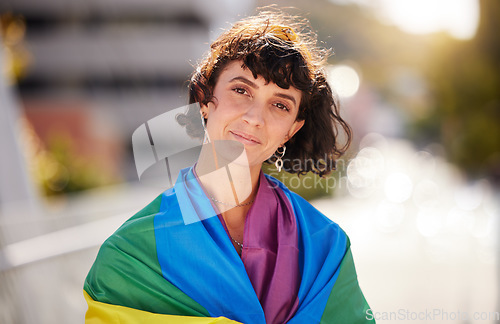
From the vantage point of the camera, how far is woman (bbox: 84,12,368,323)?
5.49 ft

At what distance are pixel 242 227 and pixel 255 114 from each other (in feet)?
1.54

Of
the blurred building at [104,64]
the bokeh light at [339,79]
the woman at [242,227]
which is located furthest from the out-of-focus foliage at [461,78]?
the woman at [242,227]

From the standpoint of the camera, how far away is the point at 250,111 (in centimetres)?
181

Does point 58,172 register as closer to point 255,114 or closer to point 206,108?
point 206,108

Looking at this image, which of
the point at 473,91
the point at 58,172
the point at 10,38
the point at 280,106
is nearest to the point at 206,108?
the point at 280,106

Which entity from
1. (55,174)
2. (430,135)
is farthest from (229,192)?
(430,135)

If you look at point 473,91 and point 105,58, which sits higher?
point 105,58

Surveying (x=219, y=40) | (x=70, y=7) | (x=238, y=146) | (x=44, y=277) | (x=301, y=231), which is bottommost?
(x=44, y=277)

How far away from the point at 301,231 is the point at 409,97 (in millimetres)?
22841

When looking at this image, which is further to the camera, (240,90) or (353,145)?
(353,145)

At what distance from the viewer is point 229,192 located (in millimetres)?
1958

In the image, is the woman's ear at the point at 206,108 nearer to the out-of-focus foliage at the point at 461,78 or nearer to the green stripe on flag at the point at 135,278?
the green stripe on flag at the point at 135,278

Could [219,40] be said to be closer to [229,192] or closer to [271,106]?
[271,106]

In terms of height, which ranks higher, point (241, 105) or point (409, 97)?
point (409, 97)
